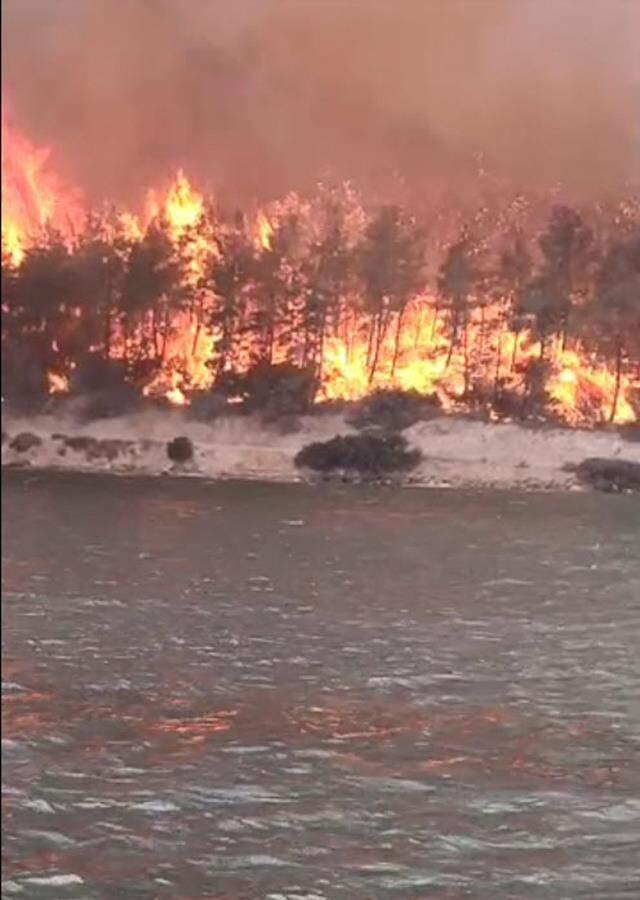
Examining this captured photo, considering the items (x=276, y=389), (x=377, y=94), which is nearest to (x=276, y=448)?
(x=276, y=389)

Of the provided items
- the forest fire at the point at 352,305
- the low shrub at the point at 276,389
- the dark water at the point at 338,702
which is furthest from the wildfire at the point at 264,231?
the dark water at the point at 338,702

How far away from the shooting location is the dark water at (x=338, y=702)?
96cm

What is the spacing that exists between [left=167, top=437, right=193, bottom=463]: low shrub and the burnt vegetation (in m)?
0.03

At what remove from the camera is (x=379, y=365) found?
3.19ft

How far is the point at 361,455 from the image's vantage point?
0.96 meters

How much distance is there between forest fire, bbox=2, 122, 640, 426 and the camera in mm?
887

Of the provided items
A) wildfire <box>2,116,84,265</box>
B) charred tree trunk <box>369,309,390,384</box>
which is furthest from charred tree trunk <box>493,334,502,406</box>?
wildfire <box>2,116,84,265</box>

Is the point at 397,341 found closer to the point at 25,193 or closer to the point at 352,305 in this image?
the point at 352,305

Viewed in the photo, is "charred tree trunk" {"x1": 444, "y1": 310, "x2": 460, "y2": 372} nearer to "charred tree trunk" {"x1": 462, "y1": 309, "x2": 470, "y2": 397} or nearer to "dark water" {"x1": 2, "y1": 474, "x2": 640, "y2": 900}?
"charred tree trunk" {"x1": 462, "y1": 309, "x2": 470, "y2": 397}

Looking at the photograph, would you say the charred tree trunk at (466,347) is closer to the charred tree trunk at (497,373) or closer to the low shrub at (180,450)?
the charred tree trunk at (497,373)

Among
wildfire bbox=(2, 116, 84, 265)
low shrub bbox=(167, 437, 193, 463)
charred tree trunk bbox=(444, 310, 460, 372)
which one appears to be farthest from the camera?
charred tree trunk bbox=(444, 310, 460, 372)

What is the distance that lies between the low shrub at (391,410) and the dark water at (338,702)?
60mm

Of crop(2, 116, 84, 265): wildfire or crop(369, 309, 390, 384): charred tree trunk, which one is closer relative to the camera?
crop(2, 116, 84, 265): wildfire

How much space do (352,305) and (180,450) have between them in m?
0.21
